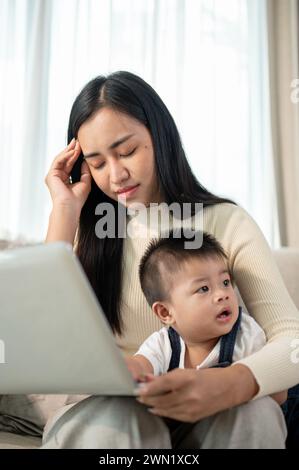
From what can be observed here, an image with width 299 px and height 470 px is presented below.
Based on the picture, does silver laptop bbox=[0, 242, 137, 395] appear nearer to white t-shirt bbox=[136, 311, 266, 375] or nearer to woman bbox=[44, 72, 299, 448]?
woman bbox=[44, 72, 299, 448]

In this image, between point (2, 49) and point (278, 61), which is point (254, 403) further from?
point (278, 61)

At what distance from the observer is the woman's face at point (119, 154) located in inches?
54.8

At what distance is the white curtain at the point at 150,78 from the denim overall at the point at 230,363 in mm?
1468

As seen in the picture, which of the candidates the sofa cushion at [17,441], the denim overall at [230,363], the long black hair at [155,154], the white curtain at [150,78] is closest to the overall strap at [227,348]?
the denim overall at [230,363]

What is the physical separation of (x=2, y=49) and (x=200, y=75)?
954 millimetres

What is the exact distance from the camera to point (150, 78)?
2.91 metres

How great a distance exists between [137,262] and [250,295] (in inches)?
13.3

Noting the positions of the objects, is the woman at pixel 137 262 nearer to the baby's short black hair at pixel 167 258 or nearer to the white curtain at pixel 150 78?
the baby's short black hair at pixel 167 258

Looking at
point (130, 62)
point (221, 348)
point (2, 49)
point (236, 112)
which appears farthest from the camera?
point (236, 112)

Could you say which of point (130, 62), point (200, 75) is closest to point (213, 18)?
point (200, 75)

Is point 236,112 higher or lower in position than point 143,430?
higher

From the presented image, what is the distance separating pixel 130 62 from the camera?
2.89 m

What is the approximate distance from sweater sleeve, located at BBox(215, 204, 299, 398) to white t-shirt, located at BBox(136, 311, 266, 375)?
3cm

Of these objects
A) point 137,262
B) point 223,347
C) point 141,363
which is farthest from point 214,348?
point 137,262
